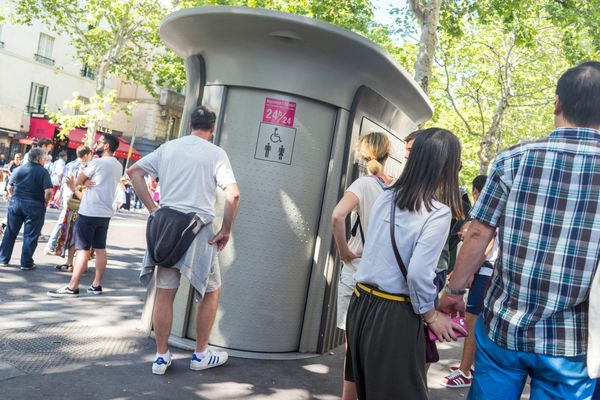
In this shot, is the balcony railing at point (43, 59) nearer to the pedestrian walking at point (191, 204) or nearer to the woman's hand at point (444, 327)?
the pedestrian walking at point (191, 204)

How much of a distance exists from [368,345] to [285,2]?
1599cm

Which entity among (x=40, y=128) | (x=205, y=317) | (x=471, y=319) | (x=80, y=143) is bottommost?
(x=205, y=317)

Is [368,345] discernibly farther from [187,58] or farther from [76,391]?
[187,58]

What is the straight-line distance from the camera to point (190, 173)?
4094 millimetres

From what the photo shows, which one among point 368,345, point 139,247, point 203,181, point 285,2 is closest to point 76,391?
point 203,181

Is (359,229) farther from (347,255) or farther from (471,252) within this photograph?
(471,252)

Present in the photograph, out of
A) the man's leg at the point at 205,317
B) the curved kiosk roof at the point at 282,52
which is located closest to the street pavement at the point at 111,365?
the man's leg at the point at 205,317

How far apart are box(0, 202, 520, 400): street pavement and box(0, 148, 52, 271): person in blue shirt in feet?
5.15

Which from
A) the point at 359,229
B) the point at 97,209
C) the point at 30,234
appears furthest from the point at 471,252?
the point at 30,234

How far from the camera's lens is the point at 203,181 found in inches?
162

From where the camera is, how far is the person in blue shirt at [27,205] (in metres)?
7.86

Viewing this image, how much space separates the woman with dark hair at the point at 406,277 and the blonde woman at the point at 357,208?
0.89 metres

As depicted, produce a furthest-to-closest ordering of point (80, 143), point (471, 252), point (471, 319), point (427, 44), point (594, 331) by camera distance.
Result: point (80, 143)
point (427, 44)
point (471, 319)
point (471, 252)
point (594, 331)

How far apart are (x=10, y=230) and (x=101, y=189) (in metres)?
2.02
